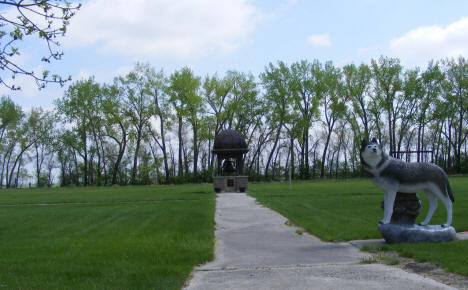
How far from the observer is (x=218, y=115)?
65062 mm

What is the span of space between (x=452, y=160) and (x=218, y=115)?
34.8 m

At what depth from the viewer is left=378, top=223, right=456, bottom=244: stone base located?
9766 millimetres

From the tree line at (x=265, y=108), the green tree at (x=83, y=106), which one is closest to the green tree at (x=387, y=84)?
the tree line at (x=265, y=108)

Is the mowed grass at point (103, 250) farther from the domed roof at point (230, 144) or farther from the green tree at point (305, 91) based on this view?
the green tree at point (305, 91)

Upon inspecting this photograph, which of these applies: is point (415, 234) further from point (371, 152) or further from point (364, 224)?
point (364, 224)

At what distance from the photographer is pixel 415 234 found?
9789 mm

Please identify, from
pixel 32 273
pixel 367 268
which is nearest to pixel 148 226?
pixel 32 273

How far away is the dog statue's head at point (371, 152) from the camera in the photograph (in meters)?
9.76

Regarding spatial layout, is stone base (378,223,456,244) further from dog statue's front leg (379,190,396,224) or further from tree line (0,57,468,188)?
tree line (0,57,468,188)

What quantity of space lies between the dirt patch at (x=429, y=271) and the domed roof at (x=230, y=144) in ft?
83.9

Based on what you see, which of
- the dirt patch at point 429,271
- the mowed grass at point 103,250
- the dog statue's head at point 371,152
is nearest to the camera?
the dirt patch at point 429,271

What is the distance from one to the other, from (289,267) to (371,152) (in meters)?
3.20

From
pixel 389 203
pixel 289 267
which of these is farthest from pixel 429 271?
pixel 389 203

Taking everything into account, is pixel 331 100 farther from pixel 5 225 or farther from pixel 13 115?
pixel 5 225
